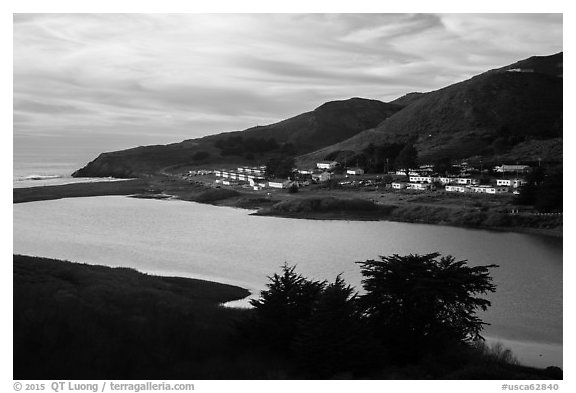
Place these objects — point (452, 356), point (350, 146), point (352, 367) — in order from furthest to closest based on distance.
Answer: point (350, 146) < point (452, 356) < point (352, 367)

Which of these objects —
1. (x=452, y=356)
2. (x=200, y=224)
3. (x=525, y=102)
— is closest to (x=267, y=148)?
(x=525, y=102)

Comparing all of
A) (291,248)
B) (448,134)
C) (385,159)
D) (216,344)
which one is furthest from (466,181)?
(216,344)

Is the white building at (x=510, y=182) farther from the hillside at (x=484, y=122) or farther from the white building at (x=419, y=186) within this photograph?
the hillside at (x=484, y=122)

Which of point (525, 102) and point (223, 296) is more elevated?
point (525, 102)

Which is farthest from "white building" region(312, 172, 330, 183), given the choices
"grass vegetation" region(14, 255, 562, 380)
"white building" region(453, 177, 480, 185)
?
"grass vegetation" region(14, 255, 562, 380)

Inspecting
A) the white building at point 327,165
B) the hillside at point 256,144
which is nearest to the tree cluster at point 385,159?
the white building at point 327,165

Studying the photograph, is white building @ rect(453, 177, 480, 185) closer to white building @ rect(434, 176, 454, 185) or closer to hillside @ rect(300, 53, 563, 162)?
white building @ rect(434, 176, 454, 185)
